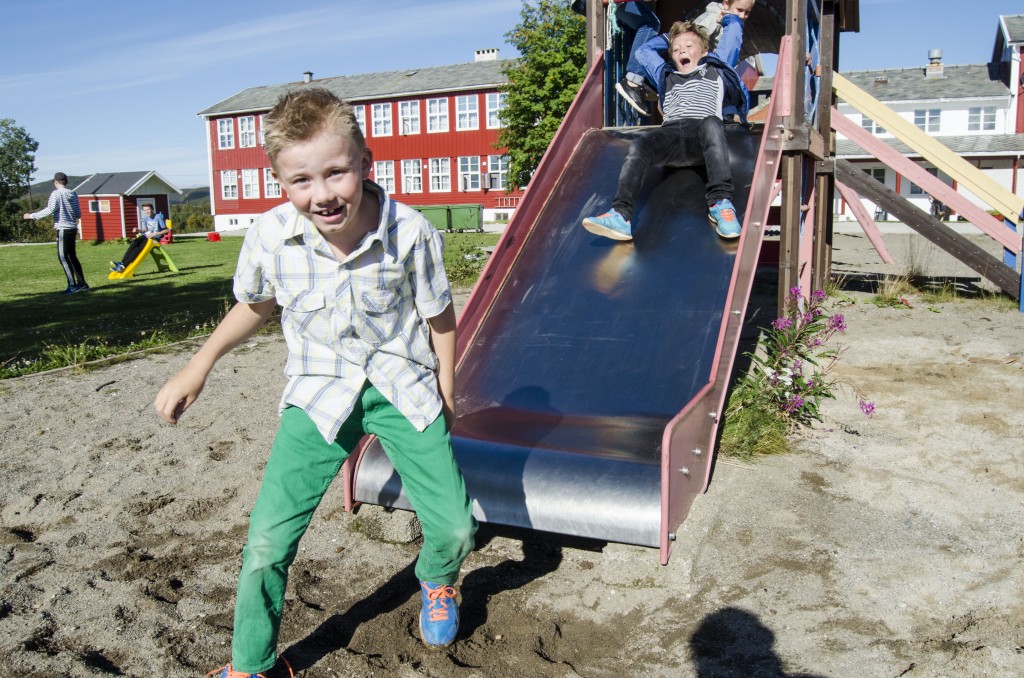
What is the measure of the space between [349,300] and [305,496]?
56 centimetres

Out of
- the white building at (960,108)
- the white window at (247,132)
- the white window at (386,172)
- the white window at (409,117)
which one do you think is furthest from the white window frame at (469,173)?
the white building at (960,108)

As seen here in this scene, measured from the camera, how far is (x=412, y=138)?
134ft

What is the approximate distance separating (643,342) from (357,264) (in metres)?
2.25

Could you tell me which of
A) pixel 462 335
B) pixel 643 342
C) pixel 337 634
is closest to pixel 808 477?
pixel 643 342

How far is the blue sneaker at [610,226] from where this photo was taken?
5000mm

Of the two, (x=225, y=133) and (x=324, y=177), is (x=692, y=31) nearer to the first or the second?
(x=324, y=177)

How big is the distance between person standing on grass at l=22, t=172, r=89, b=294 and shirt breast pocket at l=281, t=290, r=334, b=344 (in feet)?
A: 37.3

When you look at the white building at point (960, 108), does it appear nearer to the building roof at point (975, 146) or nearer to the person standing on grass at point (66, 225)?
the building roof at point (975, 146)

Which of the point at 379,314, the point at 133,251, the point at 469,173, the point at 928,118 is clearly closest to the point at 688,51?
the point at 379,314

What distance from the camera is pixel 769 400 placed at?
4.71 m

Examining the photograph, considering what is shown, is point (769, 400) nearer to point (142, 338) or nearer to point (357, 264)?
point (357, 264)

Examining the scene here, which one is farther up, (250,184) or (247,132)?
(247,132)

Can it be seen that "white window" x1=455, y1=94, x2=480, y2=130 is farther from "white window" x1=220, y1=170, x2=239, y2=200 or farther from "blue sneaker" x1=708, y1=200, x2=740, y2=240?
"blue sneaker" x1=708, y1=200, x2=740, y2=240

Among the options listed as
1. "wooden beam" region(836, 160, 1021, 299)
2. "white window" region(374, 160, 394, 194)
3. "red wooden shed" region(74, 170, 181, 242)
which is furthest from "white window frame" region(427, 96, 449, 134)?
"wooden beam" region(836, 160, 1021, 299)
